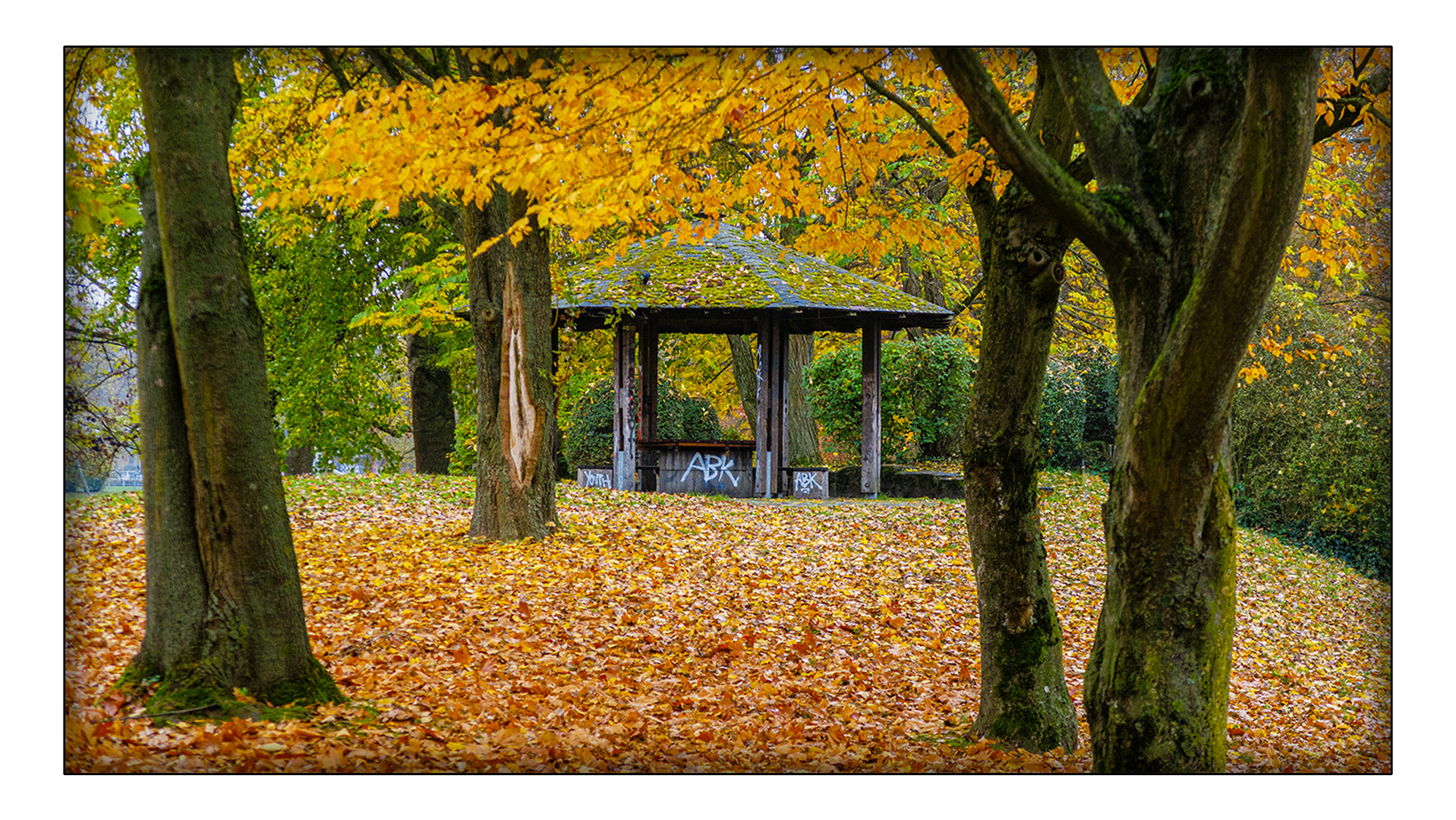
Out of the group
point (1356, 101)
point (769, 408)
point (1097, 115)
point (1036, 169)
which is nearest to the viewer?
point (1036, 169)

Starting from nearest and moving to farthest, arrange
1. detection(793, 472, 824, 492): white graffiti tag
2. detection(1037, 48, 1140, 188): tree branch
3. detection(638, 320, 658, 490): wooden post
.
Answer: detection(1037, 48, 1140, 188): tree branch
detection(793, 472, 824, 492): white graffiti tag
detection(638, 320, 658, 490): wooden post

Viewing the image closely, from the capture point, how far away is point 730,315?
1205 centimetres

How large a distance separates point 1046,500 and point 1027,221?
25.8 ft

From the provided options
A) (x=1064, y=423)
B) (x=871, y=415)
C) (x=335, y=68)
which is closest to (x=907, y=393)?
(x=871, y=415)

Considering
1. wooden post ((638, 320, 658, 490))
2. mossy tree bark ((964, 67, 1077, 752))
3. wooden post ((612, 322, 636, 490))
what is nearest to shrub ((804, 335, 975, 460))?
wooden post ((638, 320, 658, 490))

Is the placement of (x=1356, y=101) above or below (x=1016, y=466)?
above

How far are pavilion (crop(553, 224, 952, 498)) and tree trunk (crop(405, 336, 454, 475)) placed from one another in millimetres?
3916

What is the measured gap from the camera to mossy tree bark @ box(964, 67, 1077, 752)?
4.34 m

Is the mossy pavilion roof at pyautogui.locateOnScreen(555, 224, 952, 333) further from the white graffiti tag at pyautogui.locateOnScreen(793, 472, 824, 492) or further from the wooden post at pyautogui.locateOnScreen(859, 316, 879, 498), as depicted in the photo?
the white graffiti tag at pyautogui.locateOnScreen(793, 472, 824, 492)

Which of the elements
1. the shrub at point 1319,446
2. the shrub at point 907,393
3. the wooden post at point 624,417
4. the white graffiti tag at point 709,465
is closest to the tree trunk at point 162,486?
the shrub at point 1319,446

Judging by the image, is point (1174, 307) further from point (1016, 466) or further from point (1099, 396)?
point (1099, 396)

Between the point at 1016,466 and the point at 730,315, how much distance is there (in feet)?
25.7

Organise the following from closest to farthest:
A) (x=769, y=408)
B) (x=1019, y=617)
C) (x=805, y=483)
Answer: (x=1019, y=617) → (x=769, y=408) → (x=805, y=483)
